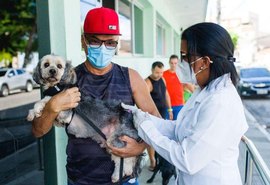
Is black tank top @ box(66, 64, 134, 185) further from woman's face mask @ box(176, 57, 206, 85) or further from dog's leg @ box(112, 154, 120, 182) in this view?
woman's face mask @ box(176, 57, 206, 85)

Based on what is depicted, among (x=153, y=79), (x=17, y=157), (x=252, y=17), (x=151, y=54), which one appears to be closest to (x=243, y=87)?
(x=151, y=54)

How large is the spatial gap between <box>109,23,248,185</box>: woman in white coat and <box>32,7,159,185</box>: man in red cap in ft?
0.99

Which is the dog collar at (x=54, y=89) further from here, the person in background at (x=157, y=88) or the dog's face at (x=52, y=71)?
the person in background at (x=157, y=88)

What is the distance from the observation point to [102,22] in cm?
191

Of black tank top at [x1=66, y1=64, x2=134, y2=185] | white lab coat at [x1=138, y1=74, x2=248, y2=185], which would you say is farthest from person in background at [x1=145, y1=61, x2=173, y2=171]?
white lab coat at [x1=138, y1=74, x2=248, y2=185]

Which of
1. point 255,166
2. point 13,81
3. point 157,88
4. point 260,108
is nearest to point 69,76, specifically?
point 255,166

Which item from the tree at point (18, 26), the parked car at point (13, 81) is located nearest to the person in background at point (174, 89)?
the parked car at point (13, 81)

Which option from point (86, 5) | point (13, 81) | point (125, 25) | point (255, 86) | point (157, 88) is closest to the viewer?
point (86, 5)

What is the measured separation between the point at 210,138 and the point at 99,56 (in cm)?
88

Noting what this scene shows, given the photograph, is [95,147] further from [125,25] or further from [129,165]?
[125,25]

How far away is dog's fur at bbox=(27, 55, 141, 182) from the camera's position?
6.67ft

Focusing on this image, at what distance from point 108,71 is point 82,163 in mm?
571

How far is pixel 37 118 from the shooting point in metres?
2.02

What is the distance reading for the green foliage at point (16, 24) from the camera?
73.1ft
